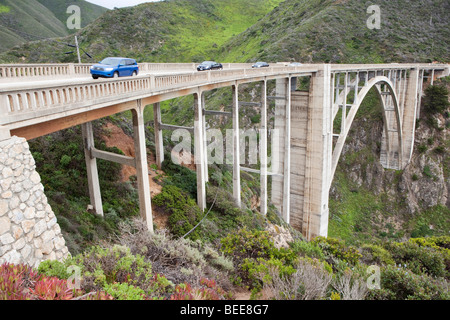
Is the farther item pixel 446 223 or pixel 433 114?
pixel 433 114

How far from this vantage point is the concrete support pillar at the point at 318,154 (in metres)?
24.8

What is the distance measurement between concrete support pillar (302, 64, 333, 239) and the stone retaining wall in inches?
867

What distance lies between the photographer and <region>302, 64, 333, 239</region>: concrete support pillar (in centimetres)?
2483

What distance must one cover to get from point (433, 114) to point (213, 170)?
38800mm

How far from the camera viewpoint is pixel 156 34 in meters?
69.2

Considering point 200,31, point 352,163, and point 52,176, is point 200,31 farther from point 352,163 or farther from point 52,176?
point 52,176

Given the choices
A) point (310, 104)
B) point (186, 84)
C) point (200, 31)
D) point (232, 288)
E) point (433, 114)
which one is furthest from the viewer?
point (200, 31)

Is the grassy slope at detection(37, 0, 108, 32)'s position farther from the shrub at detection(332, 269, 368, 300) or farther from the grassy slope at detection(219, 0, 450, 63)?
the shrub at detection(332, 269, 368, 300)

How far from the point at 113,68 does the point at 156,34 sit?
62.8 metres

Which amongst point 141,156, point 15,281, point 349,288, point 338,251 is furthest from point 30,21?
point 349,288

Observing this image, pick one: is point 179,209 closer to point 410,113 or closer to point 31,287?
point 31,287

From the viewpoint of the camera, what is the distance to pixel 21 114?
612 centimetres

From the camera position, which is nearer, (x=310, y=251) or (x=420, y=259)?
(x=310, y=251)
